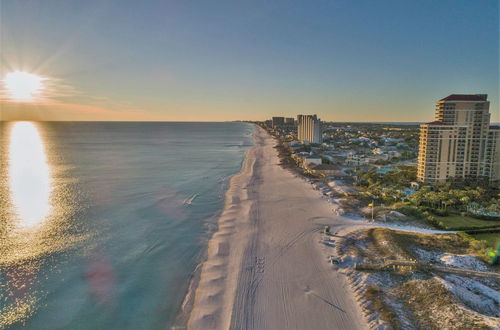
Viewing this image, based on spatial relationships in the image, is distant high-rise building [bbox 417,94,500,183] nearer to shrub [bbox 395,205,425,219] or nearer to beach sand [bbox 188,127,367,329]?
shrub [bbox 395,205,425,219]

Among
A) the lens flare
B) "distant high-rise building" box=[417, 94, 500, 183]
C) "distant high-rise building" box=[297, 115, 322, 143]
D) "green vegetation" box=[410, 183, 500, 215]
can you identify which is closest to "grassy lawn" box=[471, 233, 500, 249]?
"green vegetation" box=[410, 183, 500, 215]

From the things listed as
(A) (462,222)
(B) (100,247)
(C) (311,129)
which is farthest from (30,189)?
(C) (311,129)

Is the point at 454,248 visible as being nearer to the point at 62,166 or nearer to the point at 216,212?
the point at 216,212

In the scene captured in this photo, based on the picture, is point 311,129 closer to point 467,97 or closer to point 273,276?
point 467,97

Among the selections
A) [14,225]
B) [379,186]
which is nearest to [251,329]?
[14,225]

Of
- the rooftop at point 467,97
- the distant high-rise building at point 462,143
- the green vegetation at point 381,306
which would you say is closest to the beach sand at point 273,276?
the green vegetation at point 381,306

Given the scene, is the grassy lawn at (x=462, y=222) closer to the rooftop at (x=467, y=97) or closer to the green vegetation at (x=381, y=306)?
the green vegetation at (x=381, y=306)
